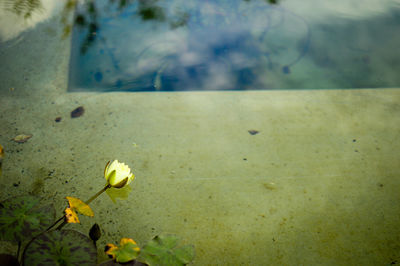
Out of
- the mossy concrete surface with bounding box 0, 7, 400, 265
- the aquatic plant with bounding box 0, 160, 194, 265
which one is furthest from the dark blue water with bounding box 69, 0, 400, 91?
the aquatic plant with bounding box 0, 160, 194, 265

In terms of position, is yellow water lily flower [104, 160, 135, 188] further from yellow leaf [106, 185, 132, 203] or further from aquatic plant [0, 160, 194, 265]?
yellow leaf [106, 185, 132, 203]

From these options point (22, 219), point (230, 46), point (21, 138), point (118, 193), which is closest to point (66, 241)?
point (22, 219)

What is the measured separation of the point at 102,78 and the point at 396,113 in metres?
1.41

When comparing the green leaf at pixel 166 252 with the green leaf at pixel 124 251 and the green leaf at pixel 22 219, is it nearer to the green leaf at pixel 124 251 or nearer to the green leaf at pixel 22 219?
the green leaf at pixel 124 251

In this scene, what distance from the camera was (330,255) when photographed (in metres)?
0.79

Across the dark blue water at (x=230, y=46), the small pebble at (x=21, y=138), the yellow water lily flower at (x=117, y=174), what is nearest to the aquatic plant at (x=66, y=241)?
the yellow water lily flower at (x=117, y=174)

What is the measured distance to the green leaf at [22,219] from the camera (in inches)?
25.4

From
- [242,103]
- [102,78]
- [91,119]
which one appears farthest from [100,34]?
[242,103]

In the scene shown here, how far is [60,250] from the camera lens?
648 mm

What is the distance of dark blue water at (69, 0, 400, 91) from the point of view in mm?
1376

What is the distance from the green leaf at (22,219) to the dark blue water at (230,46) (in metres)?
0.69

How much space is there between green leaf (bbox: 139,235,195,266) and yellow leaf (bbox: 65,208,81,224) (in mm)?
213

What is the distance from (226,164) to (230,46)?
0.84 metres

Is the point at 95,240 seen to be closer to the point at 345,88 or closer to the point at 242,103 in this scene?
the point at 242,103
